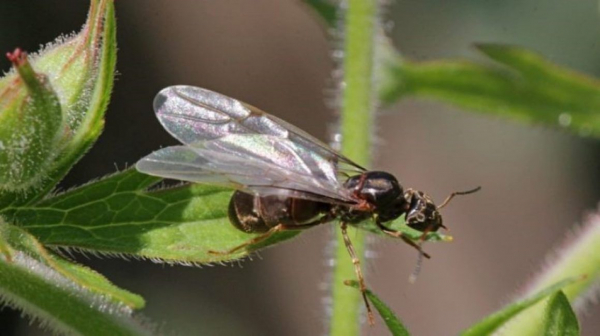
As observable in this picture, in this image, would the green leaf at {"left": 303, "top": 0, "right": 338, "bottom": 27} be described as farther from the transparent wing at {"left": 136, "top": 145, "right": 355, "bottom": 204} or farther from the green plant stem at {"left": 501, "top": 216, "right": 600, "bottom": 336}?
the green plant stem at {"left": 501, "top": 216, "right": 600, "bottom": 336}

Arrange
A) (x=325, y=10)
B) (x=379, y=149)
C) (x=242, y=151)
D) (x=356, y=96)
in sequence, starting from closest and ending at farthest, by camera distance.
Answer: (x=242, y=151)
(x=356, y=96)
(x=325, y=10)
(x=379, y=149)

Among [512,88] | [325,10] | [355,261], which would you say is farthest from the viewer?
[512,88]

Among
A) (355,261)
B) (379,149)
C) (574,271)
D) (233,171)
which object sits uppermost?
(233,171)

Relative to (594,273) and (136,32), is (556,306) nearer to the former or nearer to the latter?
(594,273)

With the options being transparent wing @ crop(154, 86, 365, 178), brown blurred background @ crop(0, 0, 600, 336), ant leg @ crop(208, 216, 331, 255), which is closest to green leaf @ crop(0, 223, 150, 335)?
ant leg @ crop(208, 216, 331, 255)

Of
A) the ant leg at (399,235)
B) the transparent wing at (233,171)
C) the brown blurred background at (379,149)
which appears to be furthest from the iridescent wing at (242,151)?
the brown blurred background at (379,149)

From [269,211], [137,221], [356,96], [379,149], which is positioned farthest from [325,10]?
[379,149]

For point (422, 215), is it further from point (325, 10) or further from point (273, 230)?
point (325, 10)
